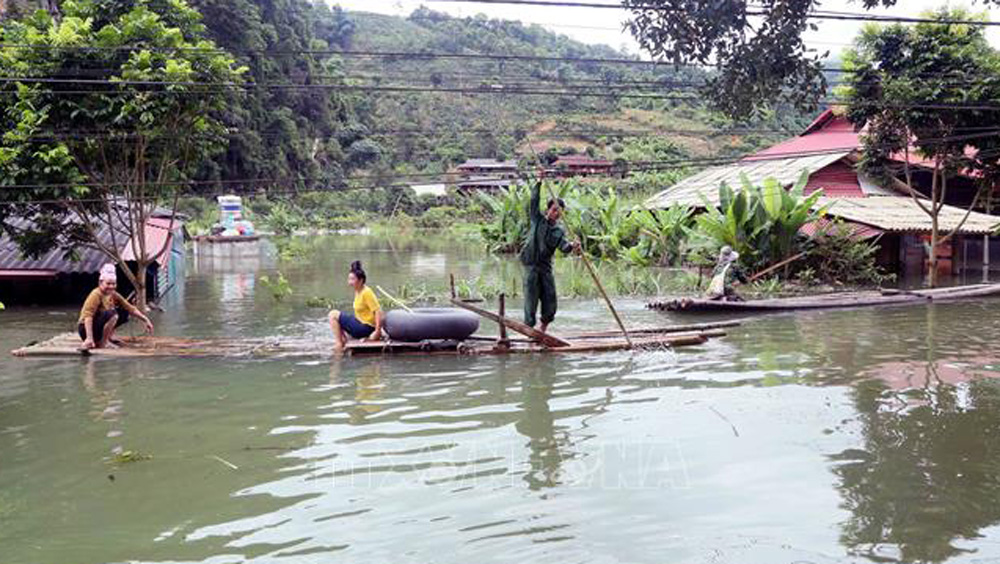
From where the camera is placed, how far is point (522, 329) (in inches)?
434

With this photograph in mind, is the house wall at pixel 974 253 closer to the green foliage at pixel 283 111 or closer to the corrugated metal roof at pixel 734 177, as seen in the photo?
the corrugated metal roof at pixel 734 177

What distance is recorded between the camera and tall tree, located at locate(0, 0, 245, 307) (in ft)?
47.3

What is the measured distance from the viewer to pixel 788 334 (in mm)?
13797

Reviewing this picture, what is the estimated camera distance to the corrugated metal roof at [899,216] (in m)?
22.4

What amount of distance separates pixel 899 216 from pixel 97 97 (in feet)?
67.9

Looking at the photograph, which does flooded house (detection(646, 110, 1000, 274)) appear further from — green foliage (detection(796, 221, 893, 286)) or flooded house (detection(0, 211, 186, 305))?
flooded house (detection(0, 211, 186, 305))

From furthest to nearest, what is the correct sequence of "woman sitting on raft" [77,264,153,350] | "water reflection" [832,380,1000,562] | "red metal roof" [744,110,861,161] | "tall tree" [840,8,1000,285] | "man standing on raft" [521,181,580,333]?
"red metal roof" [744,110,861,161]
"tall tree" [840,8,1000,285]
"woman sitting on raft" [77,264,153,350]
"man standing on raft" [521,181,580,333]
"water reflection" [832,380,1000,562]

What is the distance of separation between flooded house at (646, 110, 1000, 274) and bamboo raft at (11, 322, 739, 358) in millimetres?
12288

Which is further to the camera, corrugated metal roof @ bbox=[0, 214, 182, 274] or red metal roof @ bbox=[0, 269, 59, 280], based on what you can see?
corrugated metal roof @ bbox=[0, 214, 182, 274]

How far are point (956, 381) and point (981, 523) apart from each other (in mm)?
4998

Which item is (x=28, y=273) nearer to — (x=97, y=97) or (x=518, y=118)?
(x=97, y=97)

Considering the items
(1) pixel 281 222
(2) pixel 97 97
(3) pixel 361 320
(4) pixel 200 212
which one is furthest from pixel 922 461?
(4) pixel 200 212

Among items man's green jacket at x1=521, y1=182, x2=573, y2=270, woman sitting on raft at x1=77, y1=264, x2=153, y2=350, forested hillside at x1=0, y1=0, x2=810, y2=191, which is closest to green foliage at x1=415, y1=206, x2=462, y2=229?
forested hillside at x1=0, y1=0, x2=810, y2=191

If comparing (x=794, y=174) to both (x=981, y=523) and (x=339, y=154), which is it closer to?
(x=981, y=523)
